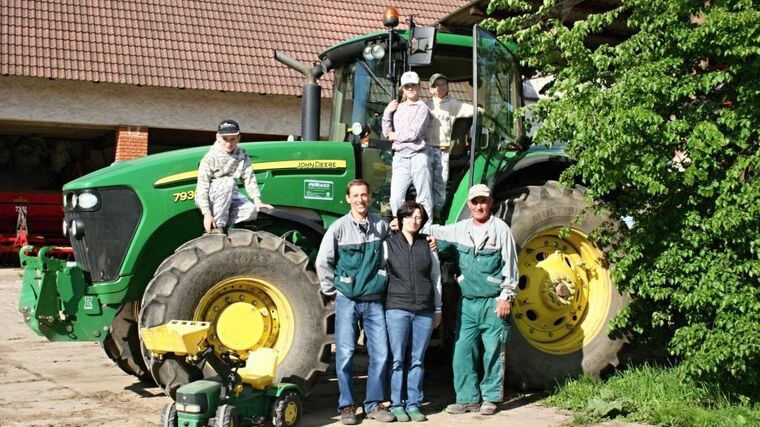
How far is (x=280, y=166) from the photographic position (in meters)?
7.49

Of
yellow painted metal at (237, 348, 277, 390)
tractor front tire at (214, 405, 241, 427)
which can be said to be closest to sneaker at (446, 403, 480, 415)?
yellow painted metal at (237, 348, 277, 390)

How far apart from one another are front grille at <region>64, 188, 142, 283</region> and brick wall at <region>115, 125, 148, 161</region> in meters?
13.1

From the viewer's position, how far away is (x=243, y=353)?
22.1 ft

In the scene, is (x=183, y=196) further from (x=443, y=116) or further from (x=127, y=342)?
(x=443, y=116)

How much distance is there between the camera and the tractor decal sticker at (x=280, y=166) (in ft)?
23.7

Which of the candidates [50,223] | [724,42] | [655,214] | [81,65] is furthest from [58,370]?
[50,223]

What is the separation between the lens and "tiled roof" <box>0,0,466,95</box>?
19391 millimetres

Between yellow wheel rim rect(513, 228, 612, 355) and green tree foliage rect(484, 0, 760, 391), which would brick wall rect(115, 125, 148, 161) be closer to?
yellow wheel rim rect(513, 228, 612, 355)

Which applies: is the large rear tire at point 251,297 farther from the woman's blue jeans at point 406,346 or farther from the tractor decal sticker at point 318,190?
the tractor decal sticker at point 318,190

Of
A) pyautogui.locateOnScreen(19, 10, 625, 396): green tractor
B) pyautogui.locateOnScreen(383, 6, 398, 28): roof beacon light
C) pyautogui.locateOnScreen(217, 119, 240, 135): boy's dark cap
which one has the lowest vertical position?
pyautogui.locateOnScreen(19, 10, 625, 396): green tractor

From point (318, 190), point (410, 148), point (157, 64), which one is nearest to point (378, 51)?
point (410, 148)

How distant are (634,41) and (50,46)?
50.7ft

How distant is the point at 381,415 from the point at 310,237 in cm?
160

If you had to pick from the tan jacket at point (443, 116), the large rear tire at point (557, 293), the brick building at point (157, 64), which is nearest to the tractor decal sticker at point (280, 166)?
the tan jacket at point (443, 116)
